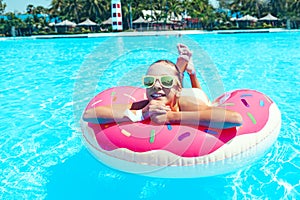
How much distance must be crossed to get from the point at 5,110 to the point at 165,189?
163 inches

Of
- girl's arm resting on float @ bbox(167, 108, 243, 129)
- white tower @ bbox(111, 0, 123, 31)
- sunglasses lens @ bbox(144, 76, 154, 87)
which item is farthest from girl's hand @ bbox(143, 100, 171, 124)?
white tower @ bbox(111, 0, 123, 31)

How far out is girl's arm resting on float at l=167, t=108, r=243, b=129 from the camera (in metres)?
2.65

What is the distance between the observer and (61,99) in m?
6.52

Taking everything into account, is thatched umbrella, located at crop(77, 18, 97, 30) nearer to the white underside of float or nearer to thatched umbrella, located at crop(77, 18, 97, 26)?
thatched umbrella, located at crop(77, 18, 97, 26)

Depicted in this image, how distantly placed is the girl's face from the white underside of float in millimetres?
532

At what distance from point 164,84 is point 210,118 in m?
0.54

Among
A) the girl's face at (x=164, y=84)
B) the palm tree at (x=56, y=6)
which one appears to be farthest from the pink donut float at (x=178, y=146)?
the palm tree at (x=56, y=6)

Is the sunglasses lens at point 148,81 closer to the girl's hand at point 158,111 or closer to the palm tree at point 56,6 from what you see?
the girl's hand at point 158,111

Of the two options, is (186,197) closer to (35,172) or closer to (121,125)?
(121,125)

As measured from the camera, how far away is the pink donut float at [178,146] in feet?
8.63

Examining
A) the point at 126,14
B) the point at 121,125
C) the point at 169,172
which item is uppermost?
the point at 126,14

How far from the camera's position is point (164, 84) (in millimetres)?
2777

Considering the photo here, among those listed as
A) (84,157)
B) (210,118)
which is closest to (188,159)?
(210,118)

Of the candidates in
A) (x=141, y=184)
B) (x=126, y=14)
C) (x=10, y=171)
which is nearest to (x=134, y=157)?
(x=141, y=184)
